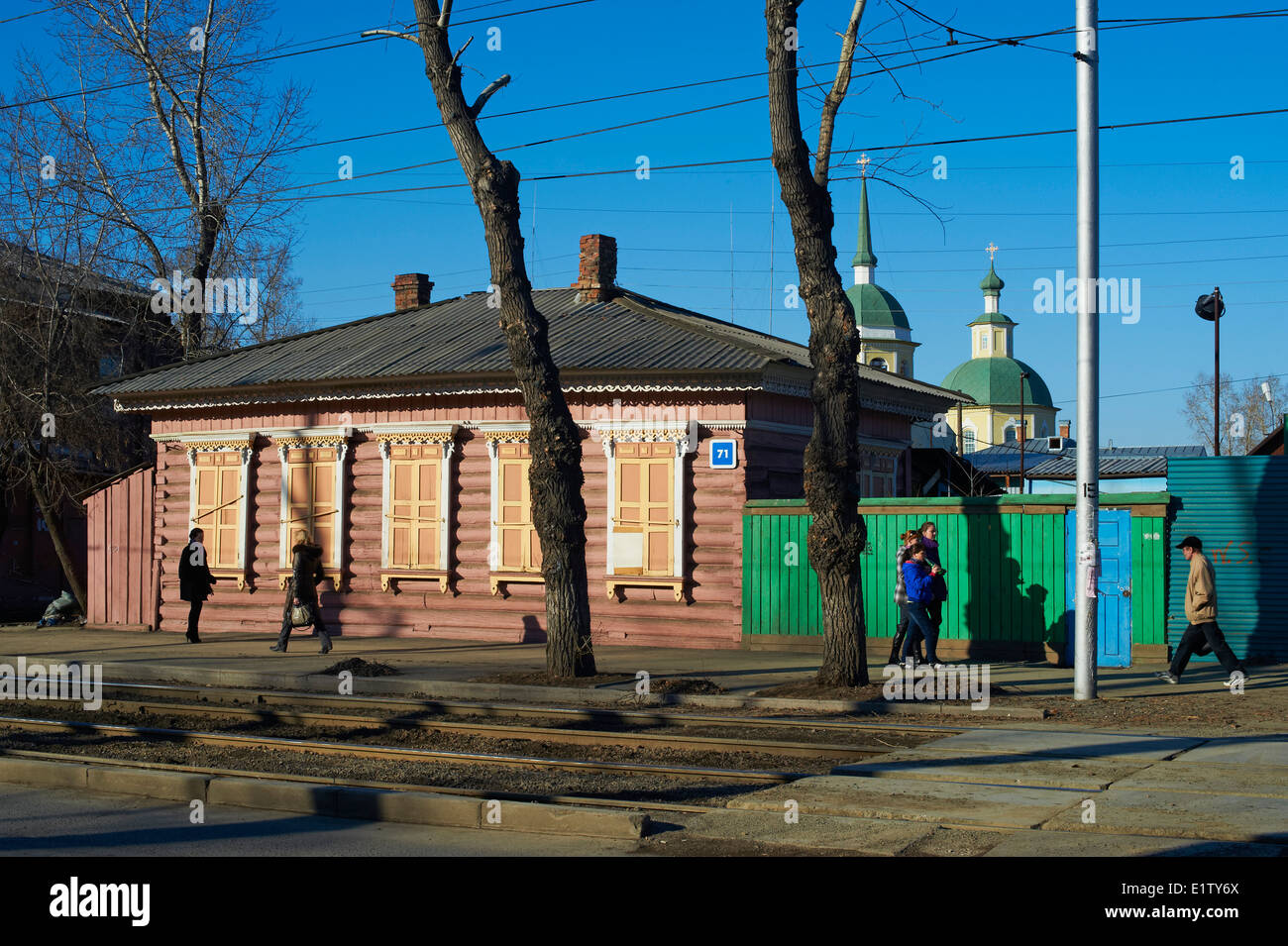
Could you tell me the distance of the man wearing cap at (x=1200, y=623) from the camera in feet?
47.8

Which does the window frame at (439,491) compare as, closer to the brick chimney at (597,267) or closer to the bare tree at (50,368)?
the brick chimney at (597,267)

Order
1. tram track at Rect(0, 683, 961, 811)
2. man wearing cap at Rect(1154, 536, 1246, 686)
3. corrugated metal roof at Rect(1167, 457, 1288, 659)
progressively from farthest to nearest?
corrugated metal roof at Rect(1167, 457, 1288, 659) < man wearing cap at Rect(1154, 536, 1246, 686) < tram track at Rect(0, 683, 961, 811)

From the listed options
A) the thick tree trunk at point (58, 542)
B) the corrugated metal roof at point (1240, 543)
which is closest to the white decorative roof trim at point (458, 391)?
the thick tree trunk at point (58, 542)

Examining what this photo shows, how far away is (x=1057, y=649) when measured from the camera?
56.3ft

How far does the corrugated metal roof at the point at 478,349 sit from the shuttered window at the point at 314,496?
1.40 meters

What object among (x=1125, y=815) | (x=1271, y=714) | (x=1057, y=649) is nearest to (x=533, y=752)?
(x=1125, y=815)

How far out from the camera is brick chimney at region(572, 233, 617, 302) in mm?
24547

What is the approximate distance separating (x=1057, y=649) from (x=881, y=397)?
7086 mm

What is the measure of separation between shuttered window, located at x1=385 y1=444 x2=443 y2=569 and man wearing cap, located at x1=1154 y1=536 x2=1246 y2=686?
11728 mm

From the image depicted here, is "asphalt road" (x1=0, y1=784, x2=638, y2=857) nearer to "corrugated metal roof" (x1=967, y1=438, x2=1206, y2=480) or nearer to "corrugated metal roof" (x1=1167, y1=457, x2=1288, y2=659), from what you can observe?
"corrugated metal roof" (x1=1167, y1=457, x2=1288, y2=659)

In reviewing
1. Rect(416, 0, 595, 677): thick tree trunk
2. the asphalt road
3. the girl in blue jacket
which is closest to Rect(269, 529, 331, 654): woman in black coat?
Rect(416, 0, 595, 677): thick tree trunk

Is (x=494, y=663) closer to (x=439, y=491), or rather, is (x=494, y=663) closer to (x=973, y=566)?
(x=439, y=491)

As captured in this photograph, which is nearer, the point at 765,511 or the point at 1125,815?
the point at 1125,815
